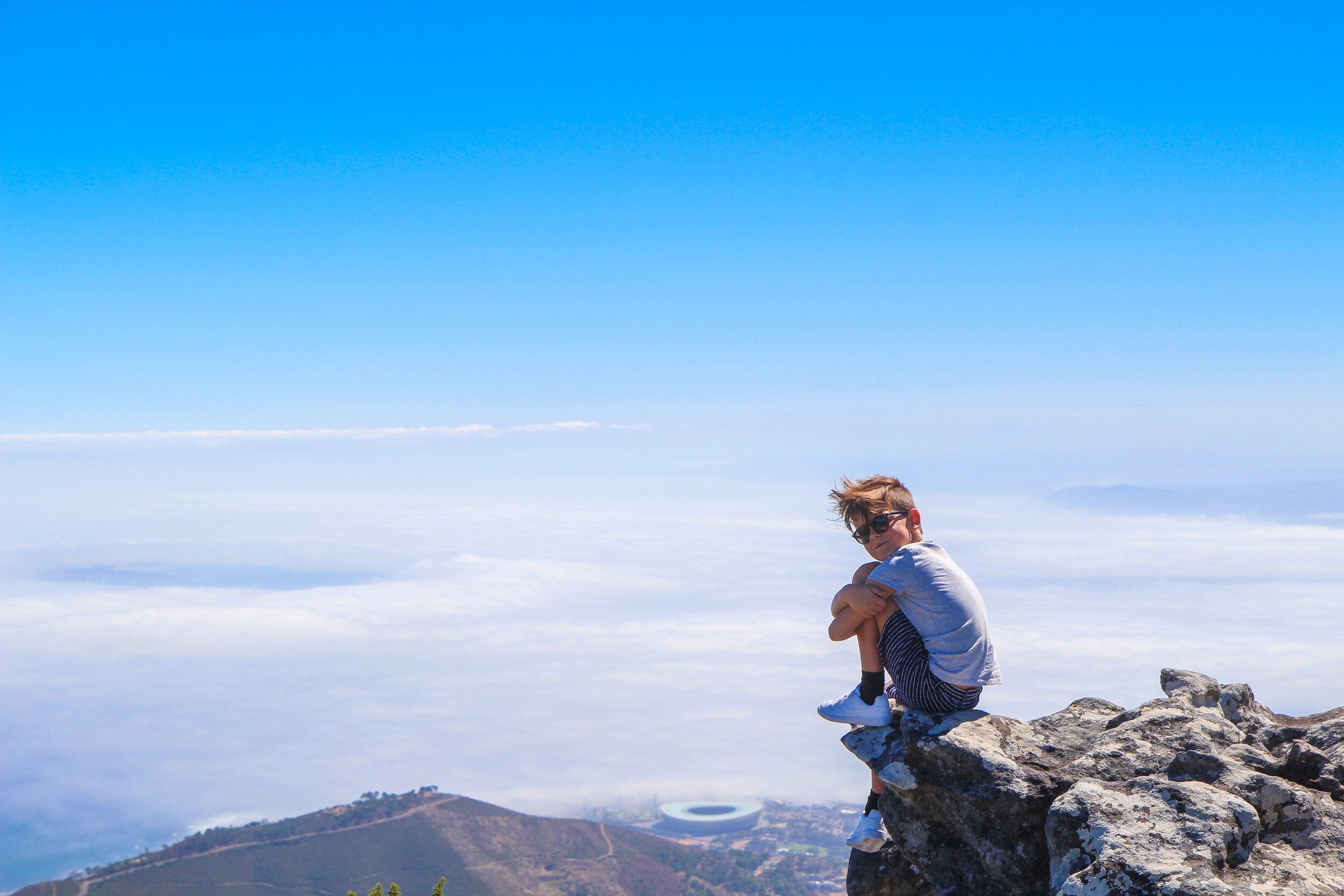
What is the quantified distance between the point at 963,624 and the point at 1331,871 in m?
3.40

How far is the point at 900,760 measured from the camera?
8.87 m

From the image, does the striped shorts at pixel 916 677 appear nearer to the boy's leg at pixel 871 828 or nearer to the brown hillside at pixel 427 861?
the boy's leg at pixel 871 828

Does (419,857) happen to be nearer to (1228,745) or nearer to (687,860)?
(687,860)

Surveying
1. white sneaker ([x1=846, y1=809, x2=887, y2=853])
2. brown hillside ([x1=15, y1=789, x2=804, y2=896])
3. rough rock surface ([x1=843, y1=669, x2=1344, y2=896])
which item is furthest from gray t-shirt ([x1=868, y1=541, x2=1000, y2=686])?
brown hillside ([x1=15, y1=789, x2=804, y2=896])

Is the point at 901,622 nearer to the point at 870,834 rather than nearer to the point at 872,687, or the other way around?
the point at 872,687

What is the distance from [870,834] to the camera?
31.5 feet

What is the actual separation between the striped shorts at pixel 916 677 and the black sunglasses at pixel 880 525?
95cm

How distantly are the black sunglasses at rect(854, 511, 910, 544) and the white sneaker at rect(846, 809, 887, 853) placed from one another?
10.8 feet

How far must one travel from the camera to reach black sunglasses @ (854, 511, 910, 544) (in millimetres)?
9055

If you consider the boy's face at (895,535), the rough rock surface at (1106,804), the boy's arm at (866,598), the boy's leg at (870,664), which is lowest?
the rough rock surface at (1106,804)

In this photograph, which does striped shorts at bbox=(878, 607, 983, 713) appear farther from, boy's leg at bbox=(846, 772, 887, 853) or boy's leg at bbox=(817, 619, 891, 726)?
boy's leg at bbox=(846, 772, 887, 853)

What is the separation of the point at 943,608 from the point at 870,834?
294cm

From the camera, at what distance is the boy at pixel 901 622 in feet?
28.7

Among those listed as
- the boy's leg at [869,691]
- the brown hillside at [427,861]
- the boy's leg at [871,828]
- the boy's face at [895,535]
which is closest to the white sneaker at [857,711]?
the boy's leg at [869,691]
